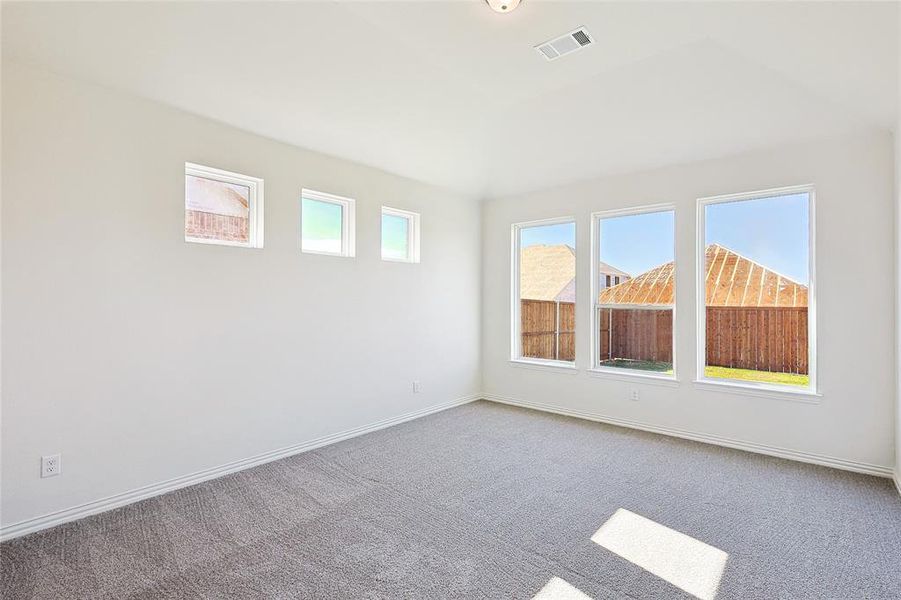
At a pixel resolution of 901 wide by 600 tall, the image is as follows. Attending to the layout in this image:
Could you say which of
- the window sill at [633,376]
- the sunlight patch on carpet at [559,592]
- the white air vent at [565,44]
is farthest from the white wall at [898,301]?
the sunlight patch on carpet at [559,592]

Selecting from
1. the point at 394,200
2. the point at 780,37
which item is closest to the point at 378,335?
the point at 394,200

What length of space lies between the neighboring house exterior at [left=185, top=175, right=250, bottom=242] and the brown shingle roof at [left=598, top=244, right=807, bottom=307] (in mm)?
3869

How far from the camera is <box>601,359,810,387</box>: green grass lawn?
377cm

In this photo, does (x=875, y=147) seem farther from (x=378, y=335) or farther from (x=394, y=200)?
(x=378, y=335)

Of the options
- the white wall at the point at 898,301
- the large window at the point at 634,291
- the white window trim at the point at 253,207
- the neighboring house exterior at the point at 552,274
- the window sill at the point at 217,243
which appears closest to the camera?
the white wall at the point at 898,301

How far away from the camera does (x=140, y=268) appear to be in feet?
9.57

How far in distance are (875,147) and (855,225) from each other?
60cm

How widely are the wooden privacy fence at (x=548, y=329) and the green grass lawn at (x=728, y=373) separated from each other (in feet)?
1.66

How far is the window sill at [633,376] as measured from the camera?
432 centimetres

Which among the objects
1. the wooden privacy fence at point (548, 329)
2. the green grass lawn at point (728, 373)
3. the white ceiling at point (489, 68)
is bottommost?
the green grass lawn at point (728, 373)

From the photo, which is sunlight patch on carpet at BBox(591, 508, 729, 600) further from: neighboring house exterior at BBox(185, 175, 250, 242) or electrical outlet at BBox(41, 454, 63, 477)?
neighboring house exterior at BBox(185, 175, 250, 242)

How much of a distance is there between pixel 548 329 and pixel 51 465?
454 cm

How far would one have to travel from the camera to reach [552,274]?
533 cm

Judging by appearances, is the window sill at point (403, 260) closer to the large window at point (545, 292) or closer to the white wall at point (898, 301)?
the large window at point (545, 292)
